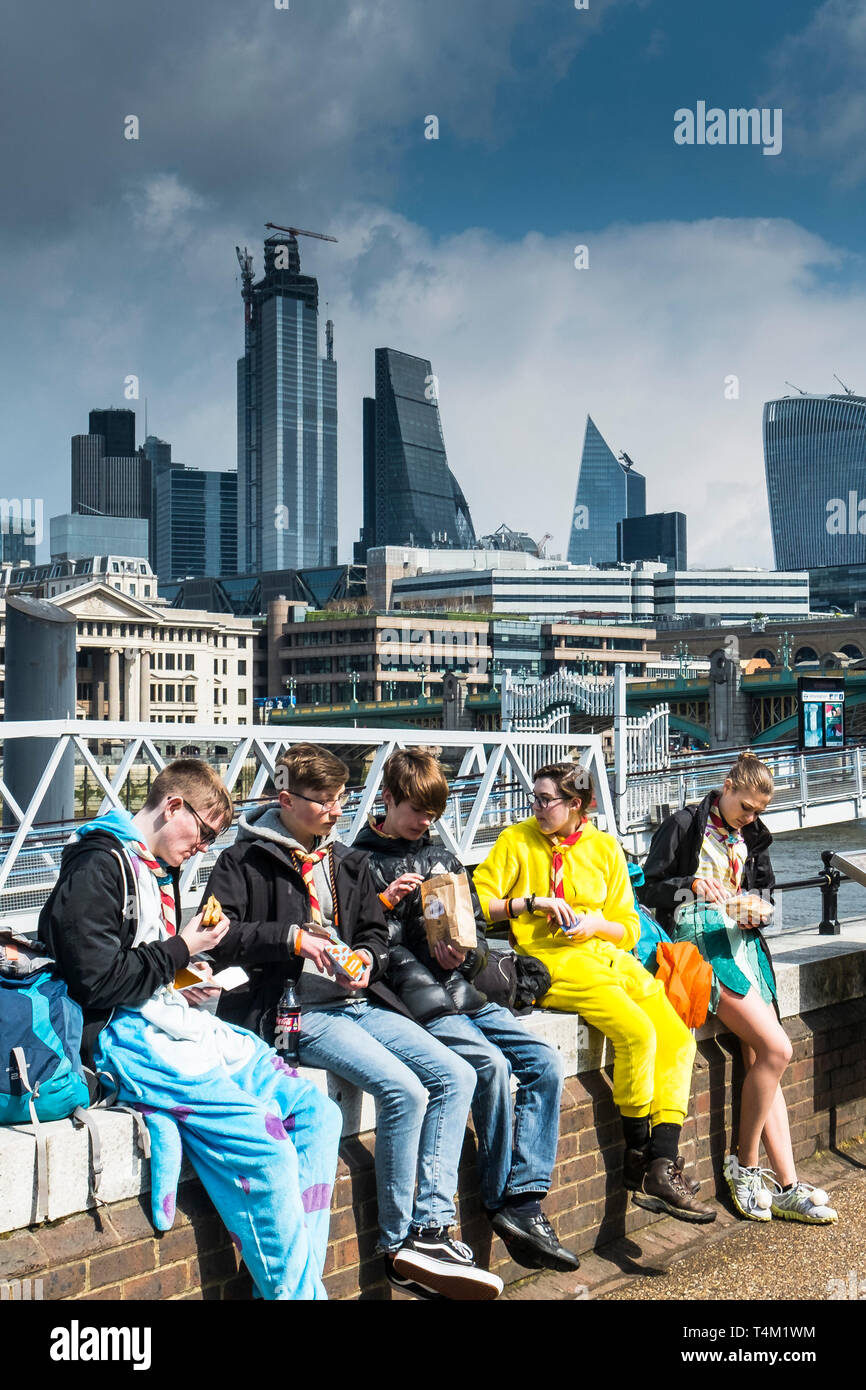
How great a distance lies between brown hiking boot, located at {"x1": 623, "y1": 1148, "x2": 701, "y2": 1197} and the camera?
16.4 ft

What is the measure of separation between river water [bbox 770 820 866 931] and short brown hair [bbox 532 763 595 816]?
615 inches

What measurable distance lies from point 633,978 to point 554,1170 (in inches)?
29.7

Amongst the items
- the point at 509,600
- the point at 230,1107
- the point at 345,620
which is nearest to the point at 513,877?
the point at 230,1107

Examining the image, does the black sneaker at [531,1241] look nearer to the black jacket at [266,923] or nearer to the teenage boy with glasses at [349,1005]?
the teenage boy with glasses at [349,1005]

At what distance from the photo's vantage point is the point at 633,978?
203 inches

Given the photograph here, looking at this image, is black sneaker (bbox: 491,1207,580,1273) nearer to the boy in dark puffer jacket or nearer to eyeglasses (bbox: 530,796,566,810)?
the boy in dark puffer jacket

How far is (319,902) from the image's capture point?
4488 millimetres

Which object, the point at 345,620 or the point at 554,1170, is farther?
the point at 345,620

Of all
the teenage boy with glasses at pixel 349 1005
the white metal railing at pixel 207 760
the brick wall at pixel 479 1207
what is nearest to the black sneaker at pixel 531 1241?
the brick wall at pixel 479 1207

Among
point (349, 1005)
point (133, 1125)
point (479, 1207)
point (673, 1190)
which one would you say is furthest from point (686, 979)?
point (133, 1125)

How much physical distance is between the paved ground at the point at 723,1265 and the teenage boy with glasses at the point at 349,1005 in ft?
2.00

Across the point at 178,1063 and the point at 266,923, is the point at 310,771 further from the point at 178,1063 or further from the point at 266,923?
the point at 178,1063

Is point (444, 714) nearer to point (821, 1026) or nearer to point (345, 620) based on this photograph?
point (345, 620)

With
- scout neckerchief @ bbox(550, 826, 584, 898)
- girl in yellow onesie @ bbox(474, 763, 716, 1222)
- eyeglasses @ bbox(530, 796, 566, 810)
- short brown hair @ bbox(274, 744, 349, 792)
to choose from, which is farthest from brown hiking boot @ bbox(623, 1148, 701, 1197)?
short brown hair @ bbox(274, 744, 349, 792)
